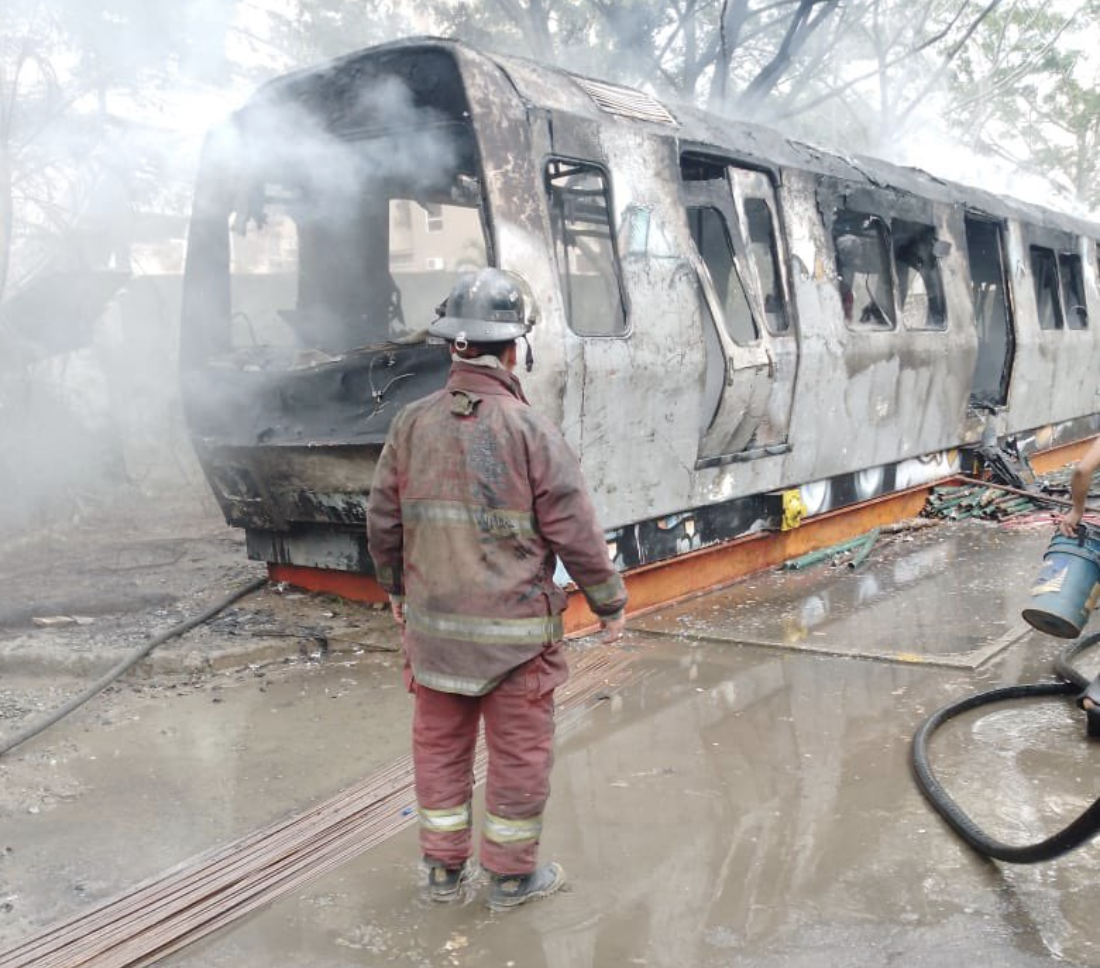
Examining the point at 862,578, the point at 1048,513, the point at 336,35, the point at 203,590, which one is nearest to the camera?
the point at 203,590

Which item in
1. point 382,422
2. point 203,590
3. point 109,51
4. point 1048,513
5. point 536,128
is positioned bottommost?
point 1048,513

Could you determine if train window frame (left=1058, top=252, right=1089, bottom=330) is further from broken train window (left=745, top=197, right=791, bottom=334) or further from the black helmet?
the black helmet

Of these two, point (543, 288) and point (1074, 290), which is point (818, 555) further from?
point (1074, 290)

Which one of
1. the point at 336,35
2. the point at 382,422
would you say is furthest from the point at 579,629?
the point at 336,35

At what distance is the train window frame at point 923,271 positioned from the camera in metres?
8.99

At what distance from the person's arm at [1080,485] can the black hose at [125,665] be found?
4001 millimetres

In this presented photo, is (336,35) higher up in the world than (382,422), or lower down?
higher up

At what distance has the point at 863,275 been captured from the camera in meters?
8.23

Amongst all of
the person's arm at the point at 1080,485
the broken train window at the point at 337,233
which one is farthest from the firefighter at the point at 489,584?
the broken train window at the point at 337,233

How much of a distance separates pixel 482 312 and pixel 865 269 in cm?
587

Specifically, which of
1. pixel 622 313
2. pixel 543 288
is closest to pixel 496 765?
pixel 543 288

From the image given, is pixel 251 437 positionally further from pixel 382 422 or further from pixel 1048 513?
pixel 1048 513

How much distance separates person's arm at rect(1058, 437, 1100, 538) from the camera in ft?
12.8

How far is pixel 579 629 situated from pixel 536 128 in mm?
2595
